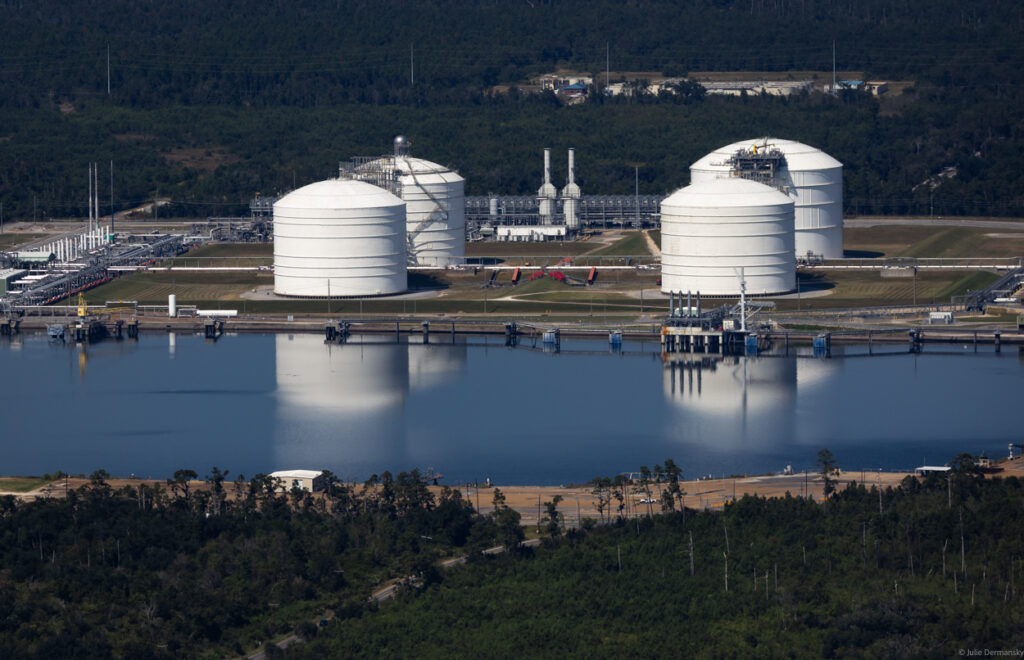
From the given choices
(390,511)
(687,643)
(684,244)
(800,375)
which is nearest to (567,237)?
(684,244)

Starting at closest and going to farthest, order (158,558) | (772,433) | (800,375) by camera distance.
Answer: (158,558) → (772,433) → (800,375)

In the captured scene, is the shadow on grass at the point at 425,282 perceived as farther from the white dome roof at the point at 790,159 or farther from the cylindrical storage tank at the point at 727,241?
the white dome roof at the point at 790,159

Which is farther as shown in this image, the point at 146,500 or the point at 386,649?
the point at 146,500

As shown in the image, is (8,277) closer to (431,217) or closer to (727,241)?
(431,217)

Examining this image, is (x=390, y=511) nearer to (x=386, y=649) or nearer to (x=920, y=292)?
(x=386, y=649)

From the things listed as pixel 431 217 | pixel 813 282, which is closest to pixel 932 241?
pixel 813 282

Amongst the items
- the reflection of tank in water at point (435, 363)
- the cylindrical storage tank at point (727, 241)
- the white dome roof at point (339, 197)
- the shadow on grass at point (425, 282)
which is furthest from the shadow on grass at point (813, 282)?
the white dome roof at point (339, 197)

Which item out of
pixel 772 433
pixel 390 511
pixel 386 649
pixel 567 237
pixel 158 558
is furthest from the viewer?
pixel 567 237

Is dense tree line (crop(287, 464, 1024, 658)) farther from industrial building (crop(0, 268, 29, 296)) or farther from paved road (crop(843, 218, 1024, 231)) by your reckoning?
paved road (crop(843, 218, 1024, 231))

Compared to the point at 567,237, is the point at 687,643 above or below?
below
